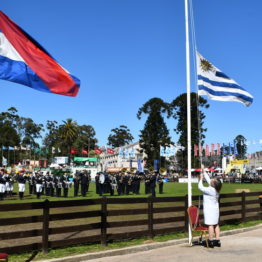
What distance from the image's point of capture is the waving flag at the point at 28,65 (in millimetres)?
7461

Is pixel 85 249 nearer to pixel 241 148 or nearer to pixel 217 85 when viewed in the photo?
pixel 217 85

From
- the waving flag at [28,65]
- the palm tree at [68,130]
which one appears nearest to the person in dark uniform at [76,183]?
the waving flag at [28,65]

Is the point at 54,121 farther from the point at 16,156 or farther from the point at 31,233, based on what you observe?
the point at 31,233

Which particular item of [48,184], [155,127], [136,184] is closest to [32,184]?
[48,184]

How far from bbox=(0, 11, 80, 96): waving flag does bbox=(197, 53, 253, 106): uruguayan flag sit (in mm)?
4692

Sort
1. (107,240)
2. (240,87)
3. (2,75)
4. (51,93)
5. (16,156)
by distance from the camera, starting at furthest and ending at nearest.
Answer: (16,156), (240,87), (107,240), (51,93), (2,75)

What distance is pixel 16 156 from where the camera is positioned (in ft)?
408

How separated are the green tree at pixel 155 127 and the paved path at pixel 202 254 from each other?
7419 centimetres

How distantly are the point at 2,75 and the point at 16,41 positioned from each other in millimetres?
909

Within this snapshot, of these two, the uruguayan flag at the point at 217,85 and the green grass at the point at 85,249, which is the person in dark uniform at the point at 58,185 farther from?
the uruguayan flag at the point at 217,85

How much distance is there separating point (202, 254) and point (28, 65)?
5638mm

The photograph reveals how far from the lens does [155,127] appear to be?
84688mm

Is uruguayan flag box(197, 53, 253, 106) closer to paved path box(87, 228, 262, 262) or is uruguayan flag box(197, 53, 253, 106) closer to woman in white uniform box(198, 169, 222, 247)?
woman in white uniform box(198, 169, 222, 247)

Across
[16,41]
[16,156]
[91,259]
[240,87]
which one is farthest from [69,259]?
[16,156]
